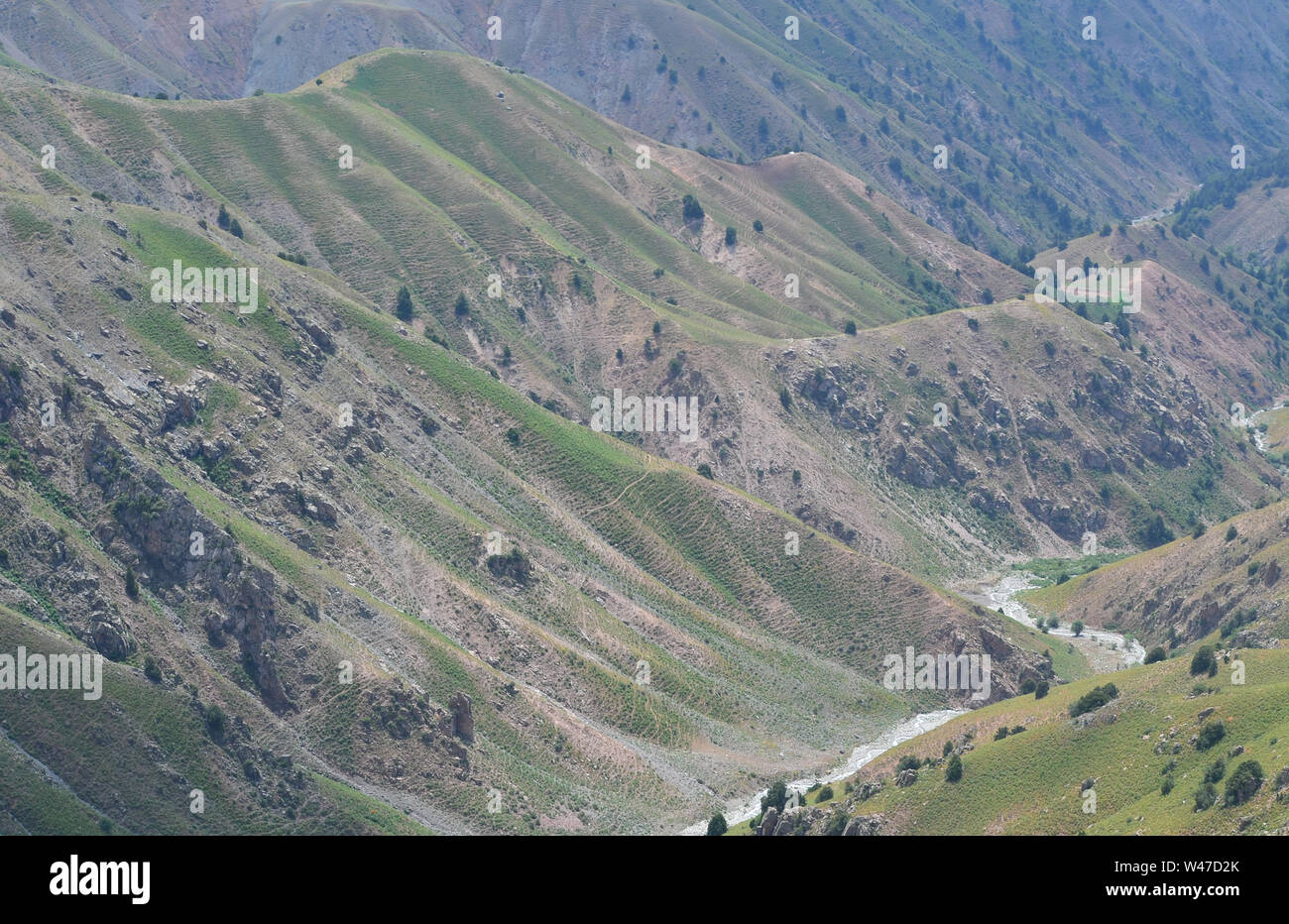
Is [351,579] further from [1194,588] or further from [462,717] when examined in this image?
[1194,588]

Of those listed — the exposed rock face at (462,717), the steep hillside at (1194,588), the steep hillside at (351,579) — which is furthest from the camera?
the steep hillside at (1194,588)

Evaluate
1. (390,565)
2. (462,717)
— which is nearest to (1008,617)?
(390,565)

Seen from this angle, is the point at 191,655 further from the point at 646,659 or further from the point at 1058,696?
the point at 1058,696

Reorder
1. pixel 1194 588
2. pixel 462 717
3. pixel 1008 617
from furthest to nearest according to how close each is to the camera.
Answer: pixel 1008 617
pixel 1194 588
pixel 462 717

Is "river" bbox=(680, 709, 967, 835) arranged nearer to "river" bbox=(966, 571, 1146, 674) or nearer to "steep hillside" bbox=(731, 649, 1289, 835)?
"steep hillside" bbox=(731, 649, 1289, 835)

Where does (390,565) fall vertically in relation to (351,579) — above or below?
above

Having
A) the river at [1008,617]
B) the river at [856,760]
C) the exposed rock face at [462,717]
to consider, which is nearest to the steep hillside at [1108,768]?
the river at [856,760]

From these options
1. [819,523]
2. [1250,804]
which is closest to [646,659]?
[819,523]

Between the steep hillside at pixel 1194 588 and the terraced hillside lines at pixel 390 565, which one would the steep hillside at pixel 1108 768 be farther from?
the steep hillside at pixel 1194 588

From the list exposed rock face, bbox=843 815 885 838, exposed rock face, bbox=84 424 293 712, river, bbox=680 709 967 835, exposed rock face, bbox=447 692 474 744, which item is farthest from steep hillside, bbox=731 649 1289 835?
exposed rock face, bbox=84 424 293 712
